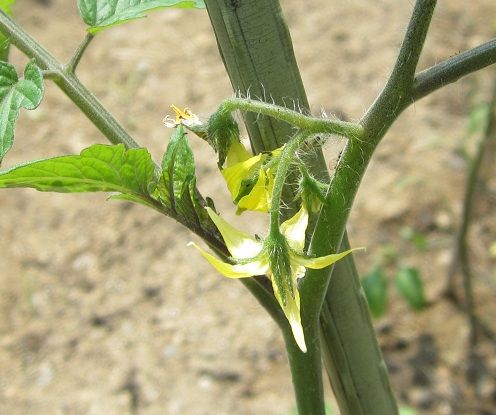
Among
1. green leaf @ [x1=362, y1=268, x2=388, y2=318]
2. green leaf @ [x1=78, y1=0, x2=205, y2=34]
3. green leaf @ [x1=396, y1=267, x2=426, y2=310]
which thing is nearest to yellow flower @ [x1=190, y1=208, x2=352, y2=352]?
green leaf @ [x1=78, y1=0, x2=205, y2=34]

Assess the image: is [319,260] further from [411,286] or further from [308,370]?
[411,286]

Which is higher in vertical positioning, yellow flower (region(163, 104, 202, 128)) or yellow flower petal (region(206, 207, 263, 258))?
yellow flower (region(163, 104, 202, 128))

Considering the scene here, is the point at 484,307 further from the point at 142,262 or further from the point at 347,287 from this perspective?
the point at 347,287

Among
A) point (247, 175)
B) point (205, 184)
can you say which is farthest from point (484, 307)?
point (247, 175)

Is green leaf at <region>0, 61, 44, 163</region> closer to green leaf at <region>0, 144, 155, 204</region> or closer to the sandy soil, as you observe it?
green leaf at <region>0, 144, 155, 204</region>

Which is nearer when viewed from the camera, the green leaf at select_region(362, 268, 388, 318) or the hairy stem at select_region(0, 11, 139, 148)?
the hairy stem at select_region(0, 11, 139, 148)

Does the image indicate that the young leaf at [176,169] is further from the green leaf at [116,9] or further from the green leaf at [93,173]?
the green leaf at [116,9]

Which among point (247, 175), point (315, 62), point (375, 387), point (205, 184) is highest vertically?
A: point (315, 62)
